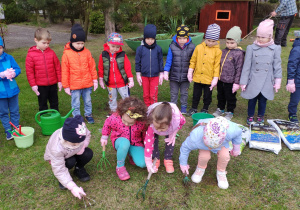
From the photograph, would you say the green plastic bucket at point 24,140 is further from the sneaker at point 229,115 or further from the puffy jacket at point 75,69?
the sneaker at point 229,115

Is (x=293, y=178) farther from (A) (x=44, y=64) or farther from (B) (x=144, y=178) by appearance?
(A) (x=44, y=64)

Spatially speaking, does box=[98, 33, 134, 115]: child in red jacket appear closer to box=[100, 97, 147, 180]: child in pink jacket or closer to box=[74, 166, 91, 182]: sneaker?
box=[100, 97, 147, 180]: child in pink jacket

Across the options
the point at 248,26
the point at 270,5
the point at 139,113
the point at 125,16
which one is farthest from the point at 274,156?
the point at 270,5

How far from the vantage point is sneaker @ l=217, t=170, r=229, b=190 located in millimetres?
2541

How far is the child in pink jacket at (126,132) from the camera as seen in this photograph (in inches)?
96.1

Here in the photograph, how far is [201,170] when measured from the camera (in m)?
2.64

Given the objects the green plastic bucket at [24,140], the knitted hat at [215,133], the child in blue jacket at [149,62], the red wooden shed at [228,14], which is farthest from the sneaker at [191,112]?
the red wooden shed at [228,14]

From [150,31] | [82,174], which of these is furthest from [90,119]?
[150,31]

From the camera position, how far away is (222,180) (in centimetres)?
258

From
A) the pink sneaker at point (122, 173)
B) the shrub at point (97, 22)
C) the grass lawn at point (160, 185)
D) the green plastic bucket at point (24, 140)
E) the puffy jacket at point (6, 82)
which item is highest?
the shrub at point (97, 22)

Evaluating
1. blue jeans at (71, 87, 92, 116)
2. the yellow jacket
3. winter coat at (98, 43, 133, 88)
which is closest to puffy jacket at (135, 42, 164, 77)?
winter coat at (98, 43, 133, 88)

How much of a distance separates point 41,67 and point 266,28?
10.0ft

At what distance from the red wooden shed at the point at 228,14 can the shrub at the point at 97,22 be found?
4.98 meters

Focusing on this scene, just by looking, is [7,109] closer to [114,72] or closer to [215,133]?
[114,72]
